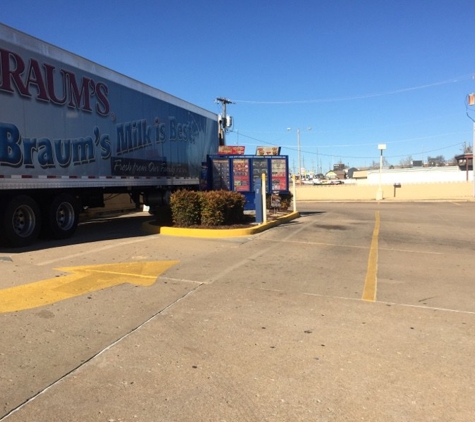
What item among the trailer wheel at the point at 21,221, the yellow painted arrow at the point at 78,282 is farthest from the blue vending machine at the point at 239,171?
the yellow painted arrow at the point at 78,282

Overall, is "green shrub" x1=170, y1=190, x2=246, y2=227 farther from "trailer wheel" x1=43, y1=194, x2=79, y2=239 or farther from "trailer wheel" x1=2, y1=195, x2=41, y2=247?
"trailer wheel" x1=2, y1=195, x2=41, y2=247

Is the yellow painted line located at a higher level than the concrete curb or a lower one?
lower

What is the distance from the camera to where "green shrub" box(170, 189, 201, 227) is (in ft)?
39.2

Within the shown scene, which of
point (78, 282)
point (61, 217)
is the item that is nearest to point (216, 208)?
point (61, 217)

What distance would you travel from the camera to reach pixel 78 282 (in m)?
6.36

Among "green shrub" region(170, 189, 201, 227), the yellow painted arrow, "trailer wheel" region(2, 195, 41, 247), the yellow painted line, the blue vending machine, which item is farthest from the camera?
the blue vending machine

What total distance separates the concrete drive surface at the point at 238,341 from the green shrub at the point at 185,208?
3.60 metres

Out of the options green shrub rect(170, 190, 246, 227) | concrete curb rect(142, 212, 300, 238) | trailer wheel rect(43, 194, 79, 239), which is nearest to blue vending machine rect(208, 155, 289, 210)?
green shrub rect(170, 190, 246, 227)

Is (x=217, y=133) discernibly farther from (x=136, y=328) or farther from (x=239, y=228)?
(x=136, y=328)

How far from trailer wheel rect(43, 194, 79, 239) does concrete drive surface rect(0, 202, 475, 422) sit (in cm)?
188

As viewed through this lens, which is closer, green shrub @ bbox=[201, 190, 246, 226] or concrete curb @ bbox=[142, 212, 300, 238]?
concrete curb @ bbox=[142, 212, 300, 238]

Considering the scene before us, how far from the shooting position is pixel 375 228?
14742mm

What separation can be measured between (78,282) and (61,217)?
4871 millimetres

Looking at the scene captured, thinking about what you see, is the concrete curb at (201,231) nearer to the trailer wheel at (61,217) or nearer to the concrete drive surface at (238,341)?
the trailer wheel at (61,217)
